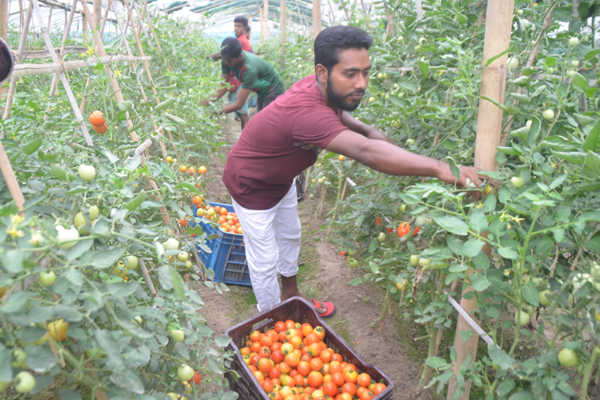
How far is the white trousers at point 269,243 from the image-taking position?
213 centimetres

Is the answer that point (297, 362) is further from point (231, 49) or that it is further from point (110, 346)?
point (231, 49)

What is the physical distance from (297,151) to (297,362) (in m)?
1.03

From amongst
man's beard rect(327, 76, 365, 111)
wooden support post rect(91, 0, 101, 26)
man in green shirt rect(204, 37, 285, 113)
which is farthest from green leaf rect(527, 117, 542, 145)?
man in green shirt rect(204, 37, 285, 113)

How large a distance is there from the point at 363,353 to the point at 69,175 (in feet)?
5.70

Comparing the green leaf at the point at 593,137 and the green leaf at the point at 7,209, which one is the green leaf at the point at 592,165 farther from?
the green leaf at the point at 7,209

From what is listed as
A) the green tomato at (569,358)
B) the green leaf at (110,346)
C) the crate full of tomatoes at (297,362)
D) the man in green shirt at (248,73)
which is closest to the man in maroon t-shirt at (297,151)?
the crate full of tomatoes at (297,362)

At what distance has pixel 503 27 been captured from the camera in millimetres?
1103

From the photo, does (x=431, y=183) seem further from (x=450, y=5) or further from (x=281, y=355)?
(x=281, y=355)

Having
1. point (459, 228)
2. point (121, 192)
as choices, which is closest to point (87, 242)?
point (121, 192)

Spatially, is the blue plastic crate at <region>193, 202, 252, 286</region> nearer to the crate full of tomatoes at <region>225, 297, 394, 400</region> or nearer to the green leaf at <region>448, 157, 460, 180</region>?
the crate full of tomatoes at <region>225, 297, 394, 400</region>

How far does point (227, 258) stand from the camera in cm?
277

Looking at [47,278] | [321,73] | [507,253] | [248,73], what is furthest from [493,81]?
[248,73]

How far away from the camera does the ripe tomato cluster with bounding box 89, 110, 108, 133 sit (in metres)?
1.40

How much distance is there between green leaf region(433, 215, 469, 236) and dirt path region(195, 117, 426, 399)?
125 centimetres
